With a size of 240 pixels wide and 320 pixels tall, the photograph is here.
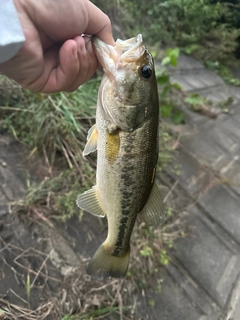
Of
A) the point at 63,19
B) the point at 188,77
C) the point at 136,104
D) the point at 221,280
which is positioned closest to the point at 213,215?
the point at 221,280

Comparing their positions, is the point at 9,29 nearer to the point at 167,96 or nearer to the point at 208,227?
the point at 208,227

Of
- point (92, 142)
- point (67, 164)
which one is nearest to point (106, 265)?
point (92, 142)

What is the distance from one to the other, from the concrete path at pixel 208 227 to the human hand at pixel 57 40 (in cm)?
169

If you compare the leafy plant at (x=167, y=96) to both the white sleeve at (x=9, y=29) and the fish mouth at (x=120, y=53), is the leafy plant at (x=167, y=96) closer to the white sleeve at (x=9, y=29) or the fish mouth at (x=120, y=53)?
A: the fish mouth at (x=120, y=53)

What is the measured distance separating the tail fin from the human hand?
83cm

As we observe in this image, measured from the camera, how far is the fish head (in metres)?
1.38

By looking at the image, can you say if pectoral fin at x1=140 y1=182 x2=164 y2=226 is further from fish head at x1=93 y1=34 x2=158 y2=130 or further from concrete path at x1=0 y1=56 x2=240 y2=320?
concrete path at x1=0 y1=56 x2=240 y2=320

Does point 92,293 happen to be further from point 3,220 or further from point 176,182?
point 176,182

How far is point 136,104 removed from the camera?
1.44 metres

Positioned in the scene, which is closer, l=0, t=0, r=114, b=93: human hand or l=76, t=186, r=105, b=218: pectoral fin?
l=0, t=0, r=114, b=93: human hand

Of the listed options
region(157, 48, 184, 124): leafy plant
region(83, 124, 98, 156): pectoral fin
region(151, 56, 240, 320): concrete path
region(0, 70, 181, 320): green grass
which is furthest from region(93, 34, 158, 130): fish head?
region(157, 48, 184, 124): leafy plant

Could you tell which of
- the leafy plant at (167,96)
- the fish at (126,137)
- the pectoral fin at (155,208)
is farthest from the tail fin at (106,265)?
the leafy plant at (167,96)

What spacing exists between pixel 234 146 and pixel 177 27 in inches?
113

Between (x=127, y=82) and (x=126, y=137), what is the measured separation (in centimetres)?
22
